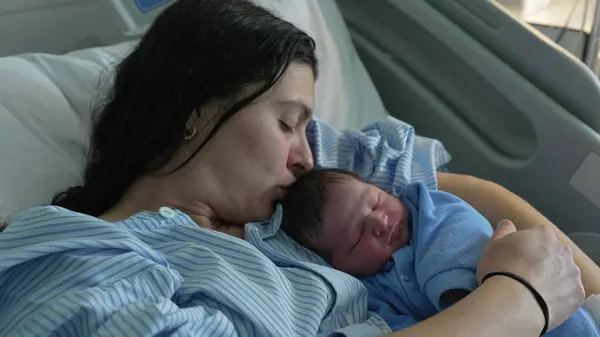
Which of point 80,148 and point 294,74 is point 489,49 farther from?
point 80,148

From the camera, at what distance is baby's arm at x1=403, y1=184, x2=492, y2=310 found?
113 cm

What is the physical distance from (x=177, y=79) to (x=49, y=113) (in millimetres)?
318

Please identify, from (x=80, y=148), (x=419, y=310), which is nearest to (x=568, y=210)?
(x=419, y=310)

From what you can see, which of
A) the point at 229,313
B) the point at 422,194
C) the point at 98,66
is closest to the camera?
the point at 229,313

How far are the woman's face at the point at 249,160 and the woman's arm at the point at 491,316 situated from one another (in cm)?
37

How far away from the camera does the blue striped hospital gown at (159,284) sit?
0.86 metres

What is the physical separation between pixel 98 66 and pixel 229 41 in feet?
1.37

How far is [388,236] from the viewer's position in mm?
1244

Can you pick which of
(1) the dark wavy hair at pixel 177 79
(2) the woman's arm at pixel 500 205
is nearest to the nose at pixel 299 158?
(1) the dark wavy hair at pixel 177 79

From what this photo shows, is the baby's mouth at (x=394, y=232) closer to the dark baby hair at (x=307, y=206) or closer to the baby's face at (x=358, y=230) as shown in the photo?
the baby's face at (x=358, y=230)

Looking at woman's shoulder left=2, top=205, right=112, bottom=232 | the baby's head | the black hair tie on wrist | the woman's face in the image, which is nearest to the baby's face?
the baby's head

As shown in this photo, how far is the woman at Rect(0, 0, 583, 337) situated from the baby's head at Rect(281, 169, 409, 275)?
47mm

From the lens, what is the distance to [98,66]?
5.12ft

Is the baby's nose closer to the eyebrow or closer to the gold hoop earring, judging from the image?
the eyebrow
